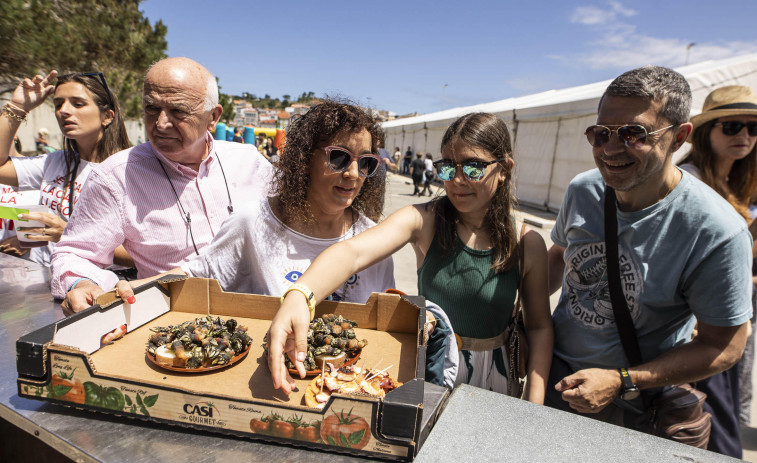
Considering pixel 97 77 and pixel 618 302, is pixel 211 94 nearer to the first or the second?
pixel 97 77

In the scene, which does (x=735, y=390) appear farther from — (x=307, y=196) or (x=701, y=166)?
(x=307, y=196)

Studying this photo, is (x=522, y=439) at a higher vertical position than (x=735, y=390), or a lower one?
higher

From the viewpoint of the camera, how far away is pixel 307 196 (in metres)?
1.98

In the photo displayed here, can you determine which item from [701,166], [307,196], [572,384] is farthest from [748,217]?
[307,196]

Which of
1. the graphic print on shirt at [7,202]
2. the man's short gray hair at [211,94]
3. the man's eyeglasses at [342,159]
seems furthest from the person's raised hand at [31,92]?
the man's eyeglasses at [342,159]

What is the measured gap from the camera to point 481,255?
1.91 m

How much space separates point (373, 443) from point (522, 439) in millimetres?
403

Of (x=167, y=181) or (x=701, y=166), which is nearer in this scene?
(x=167, y=181)

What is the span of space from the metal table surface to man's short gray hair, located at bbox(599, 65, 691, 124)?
1.25 meters

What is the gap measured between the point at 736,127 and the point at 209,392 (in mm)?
3212

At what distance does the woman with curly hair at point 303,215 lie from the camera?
1841 millimetres

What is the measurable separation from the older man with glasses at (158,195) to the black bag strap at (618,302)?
1.98 metres

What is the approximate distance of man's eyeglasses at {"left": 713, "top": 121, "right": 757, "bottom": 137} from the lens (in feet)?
8.27

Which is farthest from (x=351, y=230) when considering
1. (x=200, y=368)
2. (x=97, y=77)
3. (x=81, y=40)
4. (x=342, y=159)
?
(x=81, y=40)
